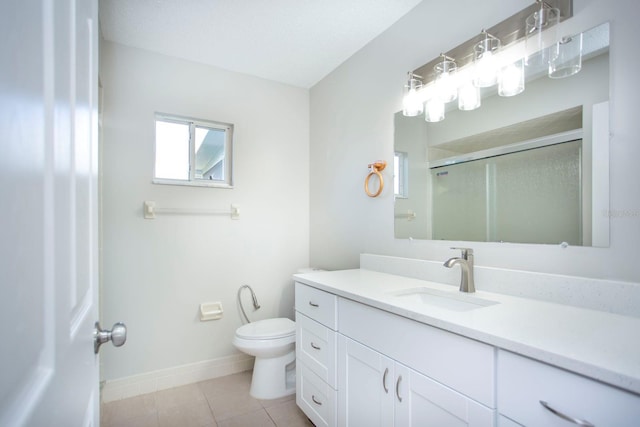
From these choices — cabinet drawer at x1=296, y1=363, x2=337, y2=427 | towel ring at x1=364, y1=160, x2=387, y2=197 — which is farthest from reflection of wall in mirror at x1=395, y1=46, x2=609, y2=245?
cabinet drawer at x1=296, y1=363, x2=337, y2=427

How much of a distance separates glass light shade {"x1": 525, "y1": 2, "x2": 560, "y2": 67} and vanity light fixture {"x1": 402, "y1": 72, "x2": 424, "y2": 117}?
1.92 feet

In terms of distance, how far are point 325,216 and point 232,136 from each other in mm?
1059

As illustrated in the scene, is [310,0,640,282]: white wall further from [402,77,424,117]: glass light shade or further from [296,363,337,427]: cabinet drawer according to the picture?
[296,363,337,427]: cabinet drawer

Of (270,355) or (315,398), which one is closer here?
(315,398)

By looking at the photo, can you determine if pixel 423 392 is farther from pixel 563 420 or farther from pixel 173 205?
pixel 173 205

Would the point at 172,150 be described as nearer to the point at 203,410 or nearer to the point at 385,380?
the point at 203,410

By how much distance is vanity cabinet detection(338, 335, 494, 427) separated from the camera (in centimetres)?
94

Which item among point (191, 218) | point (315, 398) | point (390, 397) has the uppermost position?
point (191, 218)

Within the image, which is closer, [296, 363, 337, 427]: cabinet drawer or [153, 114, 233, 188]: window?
Result: [296, 363, 337, 427]: cabinet drawer

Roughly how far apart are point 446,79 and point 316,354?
1.68 meters

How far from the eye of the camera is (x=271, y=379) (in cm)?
214

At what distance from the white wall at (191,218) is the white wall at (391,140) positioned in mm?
310

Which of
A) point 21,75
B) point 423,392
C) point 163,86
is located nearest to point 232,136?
point 163,86

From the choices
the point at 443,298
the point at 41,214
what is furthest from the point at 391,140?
the point at 41,214
